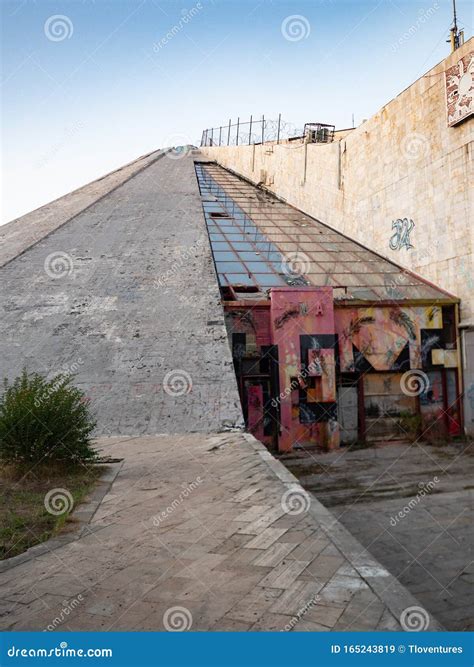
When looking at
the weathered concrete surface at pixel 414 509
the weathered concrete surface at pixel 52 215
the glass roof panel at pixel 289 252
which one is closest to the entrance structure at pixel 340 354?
the glass roof panel at pixel 289 252

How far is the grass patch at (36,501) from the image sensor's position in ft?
15.2

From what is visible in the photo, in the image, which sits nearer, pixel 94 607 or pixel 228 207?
pixel 94 607

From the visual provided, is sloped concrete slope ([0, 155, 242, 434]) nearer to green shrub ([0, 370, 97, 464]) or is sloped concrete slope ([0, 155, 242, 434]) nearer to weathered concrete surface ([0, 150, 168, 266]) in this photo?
weathered concrete surface ([0, 150, 168, 266])

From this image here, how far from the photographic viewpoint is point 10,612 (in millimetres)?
3355

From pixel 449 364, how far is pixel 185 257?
7.29 metres

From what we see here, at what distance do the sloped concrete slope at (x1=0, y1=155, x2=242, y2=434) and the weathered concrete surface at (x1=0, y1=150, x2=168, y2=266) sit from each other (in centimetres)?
90

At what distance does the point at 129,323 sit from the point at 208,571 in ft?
26.4

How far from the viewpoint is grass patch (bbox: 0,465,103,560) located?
15.2 feet

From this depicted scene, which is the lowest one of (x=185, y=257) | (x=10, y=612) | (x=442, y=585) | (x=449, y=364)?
(x=442, y=585)

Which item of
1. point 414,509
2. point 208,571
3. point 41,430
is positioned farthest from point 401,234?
point 208,571

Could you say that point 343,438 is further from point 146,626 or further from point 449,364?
point 146,626

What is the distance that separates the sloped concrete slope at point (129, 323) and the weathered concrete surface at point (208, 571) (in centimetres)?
339

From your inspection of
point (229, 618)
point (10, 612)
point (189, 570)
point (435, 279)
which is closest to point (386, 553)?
point (189, 570)

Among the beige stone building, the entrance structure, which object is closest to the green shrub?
the entrance structure
